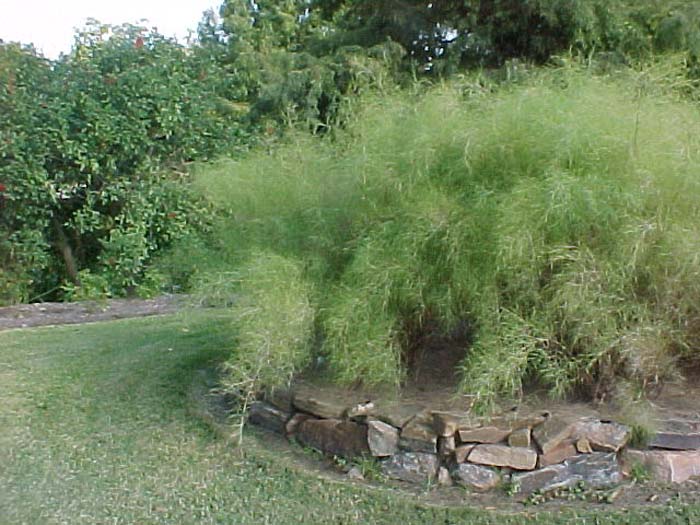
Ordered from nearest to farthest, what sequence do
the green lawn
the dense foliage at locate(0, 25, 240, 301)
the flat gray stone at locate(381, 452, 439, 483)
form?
the green lawn
the flat gray stone at locate(381, 452, 439, 483)
the dense foliage at locate(0, 25, 240, 301)

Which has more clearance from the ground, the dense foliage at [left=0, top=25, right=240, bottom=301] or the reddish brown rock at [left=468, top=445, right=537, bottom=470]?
the dense foliage at [left=0, top=25, right=240, bottom=301]

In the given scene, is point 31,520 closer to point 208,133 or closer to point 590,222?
point 590,222

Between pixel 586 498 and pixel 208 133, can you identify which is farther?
pixel 208 133

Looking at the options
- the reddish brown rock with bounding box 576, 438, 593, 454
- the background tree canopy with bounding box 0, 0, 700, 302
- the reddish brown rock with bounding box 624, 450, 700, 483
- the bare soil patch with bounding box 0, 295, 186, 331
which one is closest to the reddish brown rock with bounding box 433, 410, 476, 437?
the reddish brown rock with bounding box 576, 438, 593, 454

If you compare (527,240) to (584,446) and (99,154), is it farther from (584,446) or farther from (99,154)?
(99,154)

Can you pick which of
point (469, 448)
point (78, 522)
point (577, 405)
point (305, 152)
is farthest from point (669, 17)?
point (78, 522)

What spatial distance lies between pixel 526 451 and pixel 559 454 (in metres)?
0.12

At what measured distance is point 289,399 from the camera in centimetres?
329

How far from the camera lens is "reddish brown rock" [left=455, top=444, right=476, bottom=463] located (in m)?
2.80

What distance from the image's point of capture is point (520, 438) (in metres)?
2.77

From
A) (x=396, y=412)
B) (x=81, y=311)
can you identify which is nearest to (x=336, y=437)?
(x=396, y=412)

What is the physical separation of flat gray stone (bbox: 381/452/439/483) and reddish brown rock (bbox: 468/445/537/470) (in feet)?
0.49

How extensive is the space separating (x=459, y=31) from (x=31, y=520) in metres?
5.11

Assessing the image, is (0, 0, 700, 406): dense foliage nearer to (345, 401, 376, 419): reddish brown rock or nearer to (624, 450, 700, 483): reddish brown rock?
(345, 401, 376, 419): reddish brown rock
